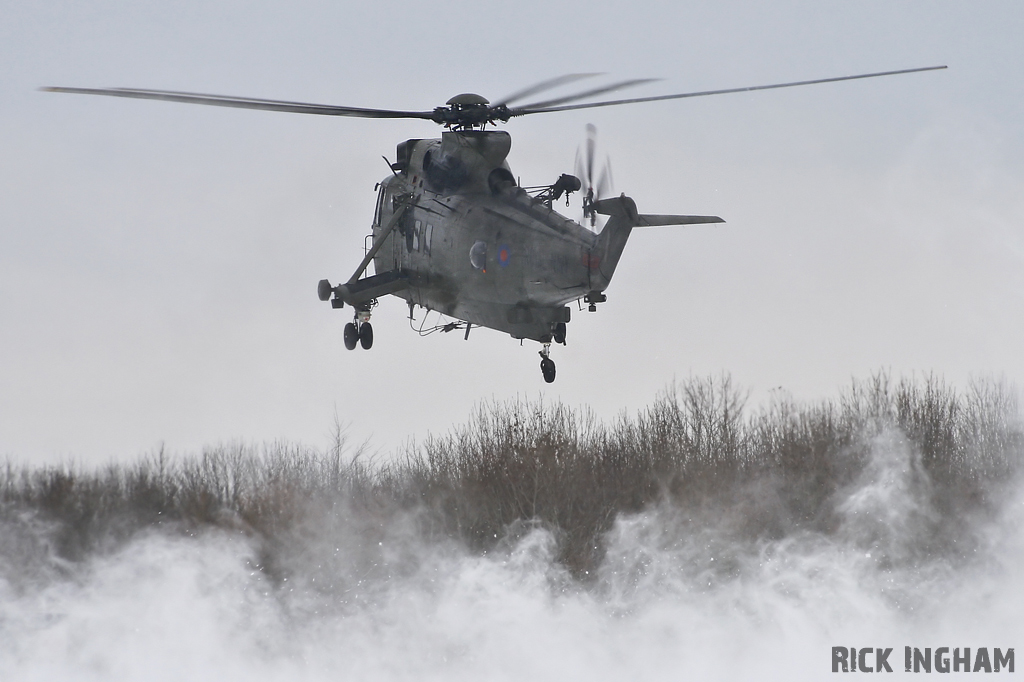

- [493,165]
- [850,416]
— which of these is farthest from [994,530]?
[493,165]

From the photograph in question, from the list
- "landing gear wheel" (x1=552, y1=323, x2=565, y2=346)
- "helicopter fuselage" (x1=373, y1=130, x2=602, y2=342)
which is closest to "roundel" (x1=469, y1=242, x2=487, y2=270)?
"helicopter fuselage" (x1=373, y1=130, x2=602, y2=342)

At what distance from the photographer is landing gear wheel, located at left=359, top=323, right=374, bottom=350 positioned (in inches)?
1232

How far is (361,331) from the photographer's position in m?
31.3

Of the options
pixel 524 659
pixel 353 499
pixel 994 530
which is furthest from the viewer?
pixel 353 499

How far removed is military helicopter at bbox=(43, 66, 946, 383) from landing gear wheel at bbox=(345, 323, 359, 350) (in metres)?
0.03

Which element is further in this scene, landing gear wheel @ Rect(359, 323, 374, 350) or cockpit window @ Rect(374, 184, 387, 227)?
cockpit window @ Rect(374, 184, 387, 227)

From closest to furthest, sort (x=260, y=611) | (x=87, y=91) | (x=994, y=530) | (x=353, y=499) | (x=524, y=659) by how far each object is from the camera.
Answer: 1. (x=87, y=91)
2. (x=524, y=659)
3. (x=260, y=611)
4. (x=994, y=530)
5. (x=353, y=499)

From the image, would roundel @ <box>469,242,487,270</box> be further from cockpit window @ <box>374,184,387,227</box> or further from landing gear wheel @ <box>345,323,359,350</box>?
cockpit window @ <box>374,184,387,227</box>

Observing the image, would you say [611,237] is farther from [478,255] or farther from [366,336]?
[366,336]

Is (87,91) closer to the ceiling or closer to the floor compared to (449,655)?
closer to the ceiling

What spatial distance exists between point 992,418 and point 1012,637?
17.4m

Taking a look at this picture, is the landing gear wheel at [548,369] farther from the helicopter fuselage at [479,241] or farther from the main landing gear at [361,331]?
the main landing gear at [361,331]

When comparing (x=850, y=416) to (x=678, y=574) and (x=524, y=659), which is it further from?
(x=524, y=659)

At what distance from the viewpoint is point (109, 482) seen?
6178cm
